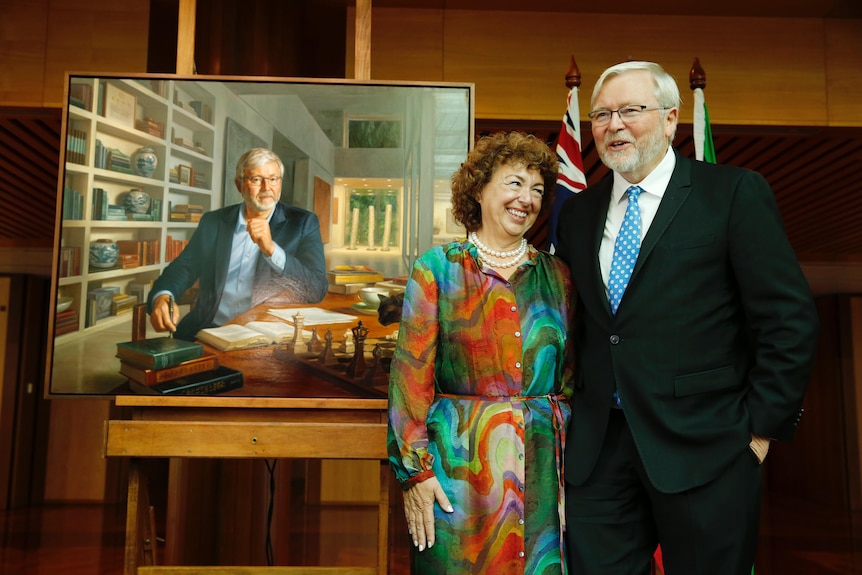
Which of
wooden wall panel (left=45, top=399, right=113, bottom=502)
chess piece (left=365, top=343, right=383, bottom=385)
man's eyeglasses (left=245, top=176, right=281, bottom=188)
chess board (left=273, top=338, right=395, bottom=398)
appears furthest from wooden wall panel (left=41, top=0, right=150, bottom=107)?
wooden wall panel (left=45, top=399, right=113, bottom=502)

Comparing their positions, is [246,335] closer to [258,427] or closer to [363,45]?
[258,427]

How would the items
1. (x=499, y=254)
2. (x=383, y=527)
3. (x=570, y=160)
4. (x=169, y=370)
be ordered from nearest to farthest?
(x=499, y=254) → (x=383, y=527) → (x=169, y=370) → (x=570, y=160)

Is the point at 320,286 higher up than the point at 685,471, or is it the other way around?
the point at 320,286

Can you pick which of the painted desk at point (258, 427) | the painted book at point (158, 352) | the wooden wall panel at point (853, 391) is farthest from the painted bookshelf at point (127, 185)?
the wooden wall panel at point (853, 391)

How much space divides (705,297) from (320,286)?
152 centimetres

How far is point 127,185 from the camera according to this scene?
9.47ft

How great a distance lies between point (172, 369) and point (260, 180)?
0.79 meters

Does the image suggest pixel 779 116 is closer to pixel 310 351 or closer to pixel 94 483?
pixel 310 351

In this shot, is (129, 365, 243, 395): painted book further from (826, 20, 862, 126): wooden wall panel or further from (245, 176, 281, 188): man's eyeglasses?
(826, 20, 862, 126): wooden wall panel

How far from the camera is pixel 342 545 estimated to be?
555 centimetres

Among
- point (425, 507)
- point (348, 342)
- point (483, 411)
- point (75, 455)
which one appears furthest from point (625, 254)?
point (75, 455)

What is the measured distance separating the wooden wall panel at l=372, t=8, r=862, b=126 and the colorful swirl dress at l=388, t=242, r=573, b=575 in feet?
9.55

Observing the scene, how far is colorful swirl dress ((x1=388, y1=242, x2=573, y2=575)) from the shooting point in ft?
6.48

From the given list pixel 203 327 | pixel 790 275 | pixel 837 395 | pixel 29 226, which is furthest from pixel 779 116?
pixel 29 226
